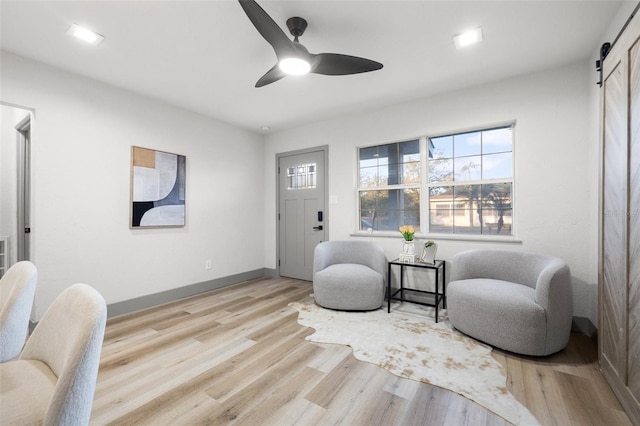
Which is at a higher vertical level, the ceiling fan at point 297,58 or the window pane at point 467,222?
the ceiling fan at point 297,58

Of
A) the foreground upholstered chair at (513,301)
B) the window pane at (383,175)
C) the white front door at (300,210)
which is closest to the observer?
the foreground upholstered chair at (513,301)

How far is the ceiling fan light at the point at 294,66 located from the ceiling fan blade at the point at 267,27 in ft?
0.30

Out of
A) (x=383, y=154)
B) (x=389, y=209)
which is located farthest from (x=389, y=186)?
(x=383, y=154)

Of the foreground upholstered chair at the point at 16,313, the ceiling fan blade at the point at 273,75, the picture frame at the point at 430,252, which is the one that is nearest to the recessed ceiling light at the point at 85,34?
the ceiling fan blade at the point at 273,75

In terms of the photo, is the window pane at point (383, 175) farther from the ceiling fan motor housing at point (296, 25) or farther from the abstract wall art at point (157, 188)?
the abstract wall art at point (157, 188)

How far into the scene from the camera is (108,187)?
10.3ft

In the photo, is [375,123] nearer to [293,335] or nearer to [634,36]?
[634,36]

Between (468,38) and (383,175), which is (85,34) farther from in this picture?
(383,175)

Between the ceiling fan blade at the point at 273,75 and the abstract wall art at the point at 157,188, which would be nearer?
the ceiling fan blade at the point at 273,75

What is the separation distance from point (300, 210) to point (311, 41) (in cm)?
273

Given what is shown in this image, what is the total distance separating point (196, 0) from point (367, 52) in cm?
142

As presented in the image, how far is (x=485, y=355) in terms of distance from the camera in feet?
7.39

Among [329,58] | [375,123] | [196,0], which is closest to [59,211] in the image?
[196,0]

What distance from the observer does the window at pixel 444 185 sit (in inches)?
127
